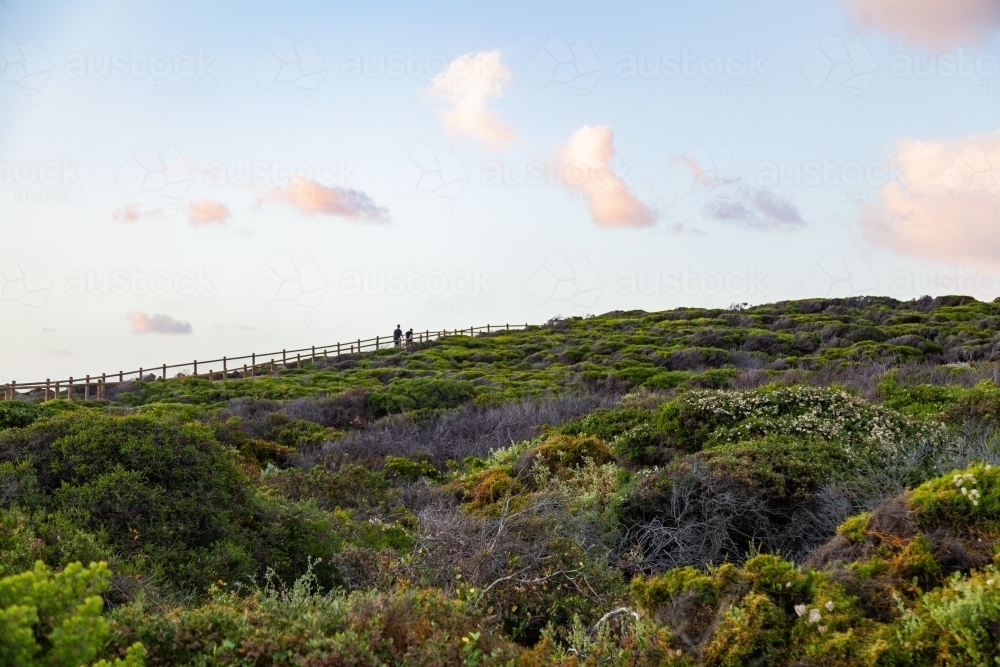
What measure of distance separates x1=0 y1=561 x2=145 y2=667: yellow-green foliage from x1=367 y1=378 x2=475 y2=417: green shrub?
20538 millimetres

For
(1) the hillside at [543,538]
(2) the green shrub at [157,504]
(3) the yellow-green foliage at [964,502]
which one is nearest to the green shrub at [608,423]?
(1) the hillside at [543,538]

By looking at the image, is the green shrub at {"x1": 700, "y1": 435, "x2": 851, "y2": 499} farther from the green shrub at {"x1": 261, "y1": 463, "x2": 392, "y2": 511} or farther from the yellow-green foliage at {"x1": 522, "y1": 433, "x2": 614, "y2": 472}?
the green shrub at {"x1": 261, "y1": 463, "x2": 392, "y2": 511}

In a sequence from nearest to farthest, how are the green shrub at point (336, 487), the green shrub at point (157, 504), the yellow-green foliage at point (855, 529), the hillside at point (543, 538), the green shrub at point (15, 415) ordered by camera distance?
1. the hillside at point (543, 538)
2. the yellow-green foliage at point (855, 529)
3. the green shrub at point (157, 504)
4. the green shrub at point (336, 487)
5. the green shrub at point (15, 415)

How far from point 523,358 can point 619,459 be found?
3167 centimetres

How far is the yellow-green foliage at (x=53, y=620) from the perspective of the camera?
11.4ft

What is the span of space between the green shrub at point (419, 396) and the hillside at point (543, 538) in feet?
21.6

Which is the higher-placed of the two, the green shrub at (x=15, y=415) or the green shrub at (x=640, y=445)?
the green shrub at (x=15, y=415)

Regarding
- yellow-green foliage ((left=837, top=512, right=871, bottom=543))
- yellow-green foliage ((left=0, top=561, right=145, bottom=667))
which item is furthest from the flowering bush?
yellow-green foliage ((left=0, top=561, right=145, bottom=667))

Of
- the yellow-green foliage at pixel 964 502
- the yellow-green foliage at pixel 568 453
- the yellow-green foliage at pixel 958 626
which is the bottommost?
the yellow-green foliage at pixel 568 453

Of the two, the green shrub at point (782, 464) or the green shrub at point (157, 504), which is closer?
the green shrub at point (157, 504)

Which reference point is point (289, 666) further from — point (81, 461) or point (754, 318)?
point (754, 318)

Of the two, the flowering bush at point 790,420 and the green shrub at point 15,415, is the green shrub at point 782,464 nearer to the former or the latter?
the flowering bush at point 790,420

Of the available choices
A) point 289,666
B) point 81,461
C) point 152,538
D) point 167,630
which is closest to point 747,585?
point 289,666

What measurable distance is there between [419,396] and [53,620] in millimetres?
22530
